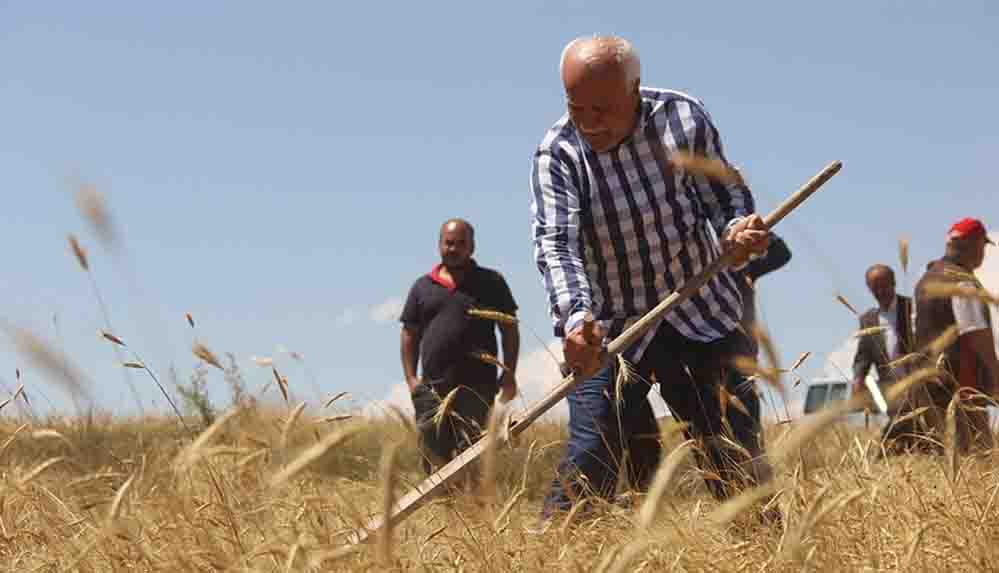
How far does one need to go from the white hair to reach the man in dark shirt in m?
3.29

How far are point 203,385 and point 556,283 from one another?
22.2 feet

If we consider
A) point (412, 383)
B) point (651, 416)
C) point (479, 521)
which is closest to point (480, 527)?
point (479, 521)

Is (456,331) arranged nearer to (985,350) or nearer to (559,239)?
(985,350)

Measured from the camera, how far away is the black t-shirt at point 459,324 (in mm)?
6594

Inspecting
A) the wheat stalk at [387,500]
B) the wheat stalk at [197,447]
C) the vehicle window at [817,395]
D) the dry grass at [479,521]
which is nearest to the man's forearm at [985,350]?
the dry grass at [479,521]

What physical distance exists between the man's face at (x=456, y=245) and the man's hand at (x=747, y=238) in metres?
3.54

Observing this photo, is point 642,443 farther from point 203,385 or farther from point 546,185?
point 203,385

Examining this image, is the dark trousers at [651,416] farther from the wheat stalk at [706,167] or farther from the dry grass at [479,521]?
the wheat stalk at [706,167]

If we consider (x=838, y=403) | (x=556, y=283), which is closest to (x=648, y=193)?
(x=556, y=283)

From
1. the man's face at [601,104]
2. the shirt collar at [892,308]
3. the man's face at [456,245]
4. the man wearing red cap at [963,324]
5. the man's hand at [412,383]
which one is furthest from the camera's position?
the shirt collar at [892,308]

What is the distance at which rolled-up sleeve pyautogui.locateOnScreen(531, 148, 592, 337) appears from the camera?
10.8ft

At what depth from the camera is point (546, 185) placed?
3.46 m

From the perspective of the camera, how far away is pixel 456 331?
661 cm

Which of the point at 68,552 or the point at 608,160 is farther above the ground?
the point at 608,160
